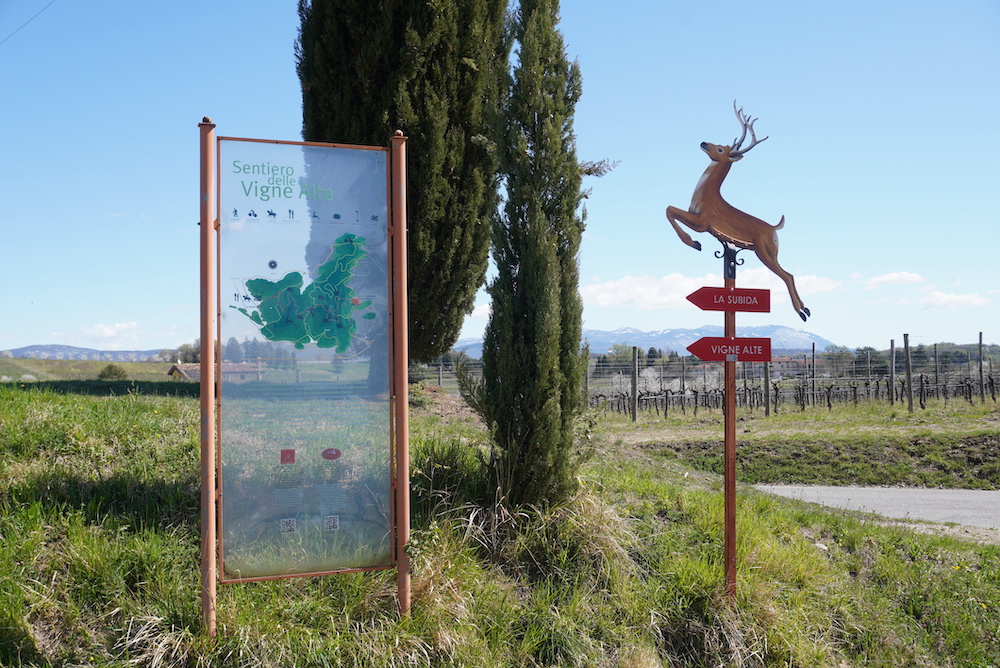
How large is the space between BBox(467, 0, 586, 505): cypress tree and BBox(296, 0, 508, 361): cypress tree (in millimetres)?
1317

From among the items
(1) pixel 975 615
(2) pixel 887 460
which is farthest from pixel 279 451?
(2) pixel 887 460

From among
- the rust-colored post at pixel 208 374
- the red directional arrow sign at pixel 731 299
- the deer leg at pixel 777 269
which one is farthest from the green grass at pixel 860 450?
the rust-colored post at pixel 208 374

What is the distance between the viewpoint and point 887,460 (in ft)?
42.7

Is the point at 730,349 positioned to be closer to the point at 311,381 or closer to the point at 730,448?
the point at 730,448

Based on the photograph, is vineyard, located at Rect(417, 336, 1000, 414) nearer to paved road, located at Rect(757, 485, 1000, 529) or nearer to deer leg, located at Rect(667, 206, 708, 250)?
paved road, located at Rect(757, 485, 1000, 529)

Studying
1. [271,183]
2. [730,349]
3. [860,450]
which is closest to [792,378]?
[860,450]

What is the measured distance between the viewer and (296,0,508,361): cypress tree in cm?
657

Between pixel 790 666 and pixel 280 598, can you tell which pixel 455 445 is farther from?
pixel 790 666

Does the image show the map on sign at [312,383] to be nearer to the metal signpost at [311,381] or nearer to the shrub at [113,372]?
the metal signpost at [311,381]

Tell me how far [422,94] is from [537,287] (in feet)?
9.06

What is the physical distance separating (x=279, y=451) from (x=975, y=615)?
17.4 ft

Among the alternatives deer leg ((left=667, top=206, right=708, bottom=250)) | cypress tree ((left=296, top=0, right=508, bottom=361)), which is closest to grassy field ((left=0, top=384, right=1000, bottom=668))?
deer leg ((left=667, top=206, right=708, bottom=250))

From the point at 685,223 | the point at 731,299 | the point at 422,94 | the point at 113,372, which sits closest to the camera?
the point at 731,299

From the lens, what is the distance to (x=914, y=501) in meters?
10.8
